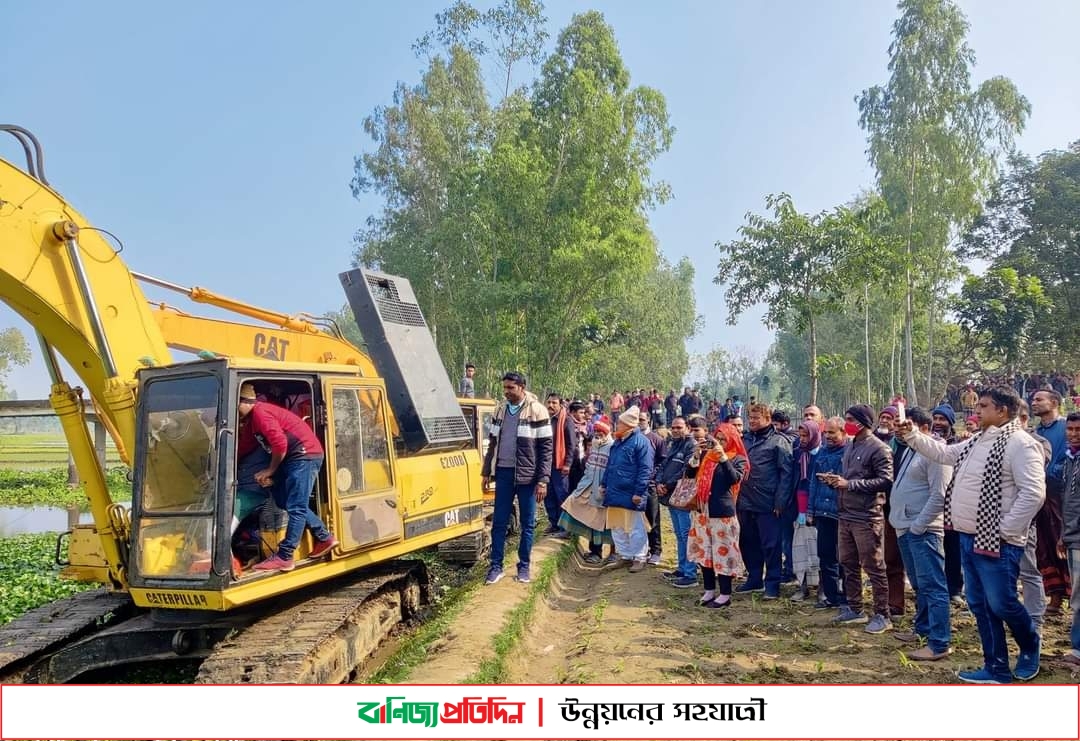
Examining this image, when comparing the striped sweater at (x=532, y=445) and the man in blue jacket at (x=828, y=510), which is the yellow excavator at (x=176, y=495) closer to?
the striped sweater at (x=532, y=445)

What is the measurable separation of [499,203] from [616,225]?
339 centimetres

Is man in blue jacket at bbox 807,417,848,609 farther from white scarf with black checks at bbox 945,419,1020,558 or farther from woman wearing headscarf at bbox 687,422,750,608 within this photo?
white scarf with black checks at bbox 945,419,1020,558

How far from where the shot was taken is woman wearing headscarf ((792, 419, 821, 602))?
741 cm

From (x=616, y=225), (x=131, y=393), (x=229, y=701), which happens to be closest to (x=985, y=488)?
(x=229, y=701)

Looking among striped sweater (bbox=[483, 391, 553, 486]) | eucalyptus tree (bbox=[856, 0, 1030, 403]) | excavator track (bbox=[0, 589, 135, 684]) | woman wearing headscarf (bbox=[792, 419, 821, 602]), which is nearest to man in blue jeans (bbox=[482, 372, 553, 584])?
striped sweater (bbox=[483, 391, 553, 486])

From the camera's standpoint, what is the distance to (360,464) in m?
5.89

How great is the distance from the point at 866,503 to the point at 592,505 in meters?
3.65

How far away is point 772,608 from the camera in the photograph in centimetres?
718

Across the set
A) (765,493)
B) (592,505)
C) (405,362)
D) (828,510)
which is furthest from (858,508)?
(405,362)

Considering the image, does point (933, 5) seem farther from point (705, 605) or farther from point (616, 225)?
point (705, 605)

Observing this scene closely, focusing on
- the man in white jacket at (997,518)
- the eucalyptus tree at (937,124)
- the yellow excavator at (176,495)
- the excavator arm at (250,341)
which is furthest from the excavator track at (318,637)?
the eucalyptus tree at (937,124)

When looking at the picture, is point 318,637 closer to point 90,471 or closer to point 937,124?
point 90,471

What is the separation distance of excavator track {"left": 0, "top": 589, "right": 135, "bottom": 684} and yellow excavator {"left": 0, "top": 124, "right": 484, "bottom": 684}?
0.05ft

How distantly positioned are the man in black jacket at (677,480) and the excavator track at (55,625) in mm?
5341
